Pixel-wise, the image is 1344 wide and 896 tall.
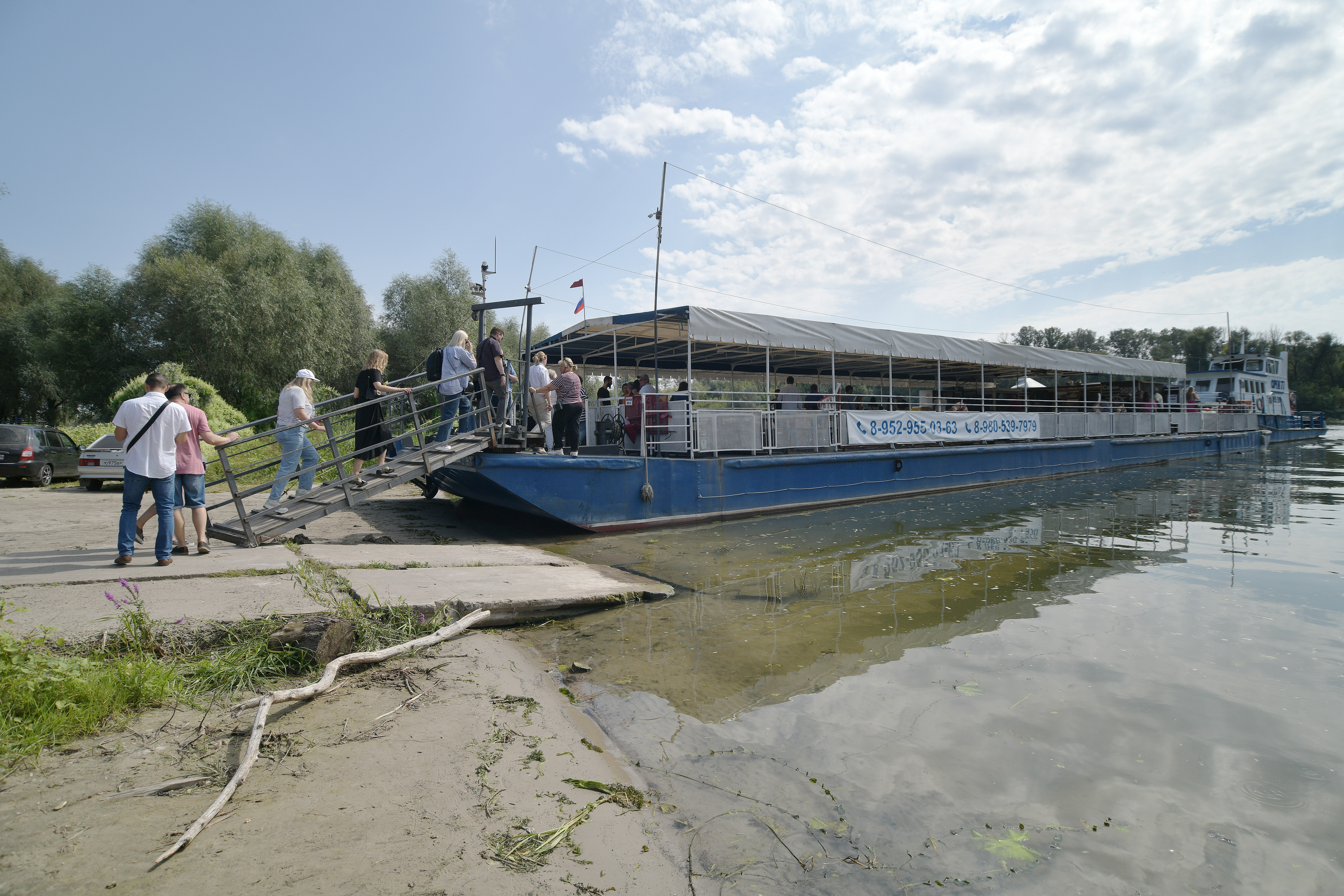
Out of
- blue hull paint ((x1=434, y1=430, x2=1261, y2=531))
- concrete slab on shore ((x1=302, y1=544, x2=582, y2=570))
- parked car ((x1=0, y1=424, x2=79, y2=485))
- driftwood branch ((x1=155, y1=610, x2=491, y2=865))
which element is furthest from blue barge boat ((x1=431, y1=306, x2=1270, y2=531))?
parked car ((x1=0, y1=424, x2=79, y2=485))

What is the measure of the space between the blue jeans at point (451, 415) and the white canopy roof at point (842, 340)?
272 centimetres

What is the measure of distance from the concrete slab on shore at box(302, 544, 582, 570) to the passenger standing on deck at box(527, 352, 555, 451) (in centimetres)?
279

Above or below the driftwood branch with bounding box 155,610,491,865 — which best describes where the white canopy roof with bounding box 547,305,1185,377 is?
above

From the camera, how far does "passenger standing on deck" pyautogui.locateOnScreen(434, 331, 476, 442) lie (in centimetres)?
851

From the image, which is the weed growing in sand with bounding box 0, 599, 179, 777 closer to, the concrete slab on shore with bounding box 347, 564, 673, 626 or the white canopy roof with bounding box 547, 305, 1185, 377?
the concrete slab on shore with bounding box 347, 564, 673, 626

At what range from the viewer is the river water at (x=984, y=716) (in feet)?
8.44

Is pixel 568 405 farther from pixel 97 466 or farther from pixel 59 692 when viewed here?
pixel 97 466

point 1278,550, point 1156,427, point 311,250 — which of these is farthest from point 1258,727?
point 311,250

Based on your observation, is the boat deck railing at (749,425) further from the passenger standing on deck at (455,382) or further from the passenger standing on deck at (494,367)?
the passenger standing on deck at (455,382)

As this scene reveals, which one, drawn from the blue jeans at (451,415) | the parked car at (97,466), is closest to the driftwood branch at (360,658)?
the blue jeans at (451,415)

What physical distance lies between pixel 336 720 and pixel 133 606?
1780mm

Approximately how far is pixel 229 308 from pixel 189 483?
23.8 meters

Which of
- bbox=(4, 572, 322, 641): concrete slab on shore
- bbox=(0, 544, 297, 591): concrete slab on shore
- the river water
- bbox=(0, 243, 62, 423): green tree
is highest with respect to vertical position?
bbox=(0, 243, 62, 423): green tree

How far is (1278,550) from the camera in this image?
27.7ft
